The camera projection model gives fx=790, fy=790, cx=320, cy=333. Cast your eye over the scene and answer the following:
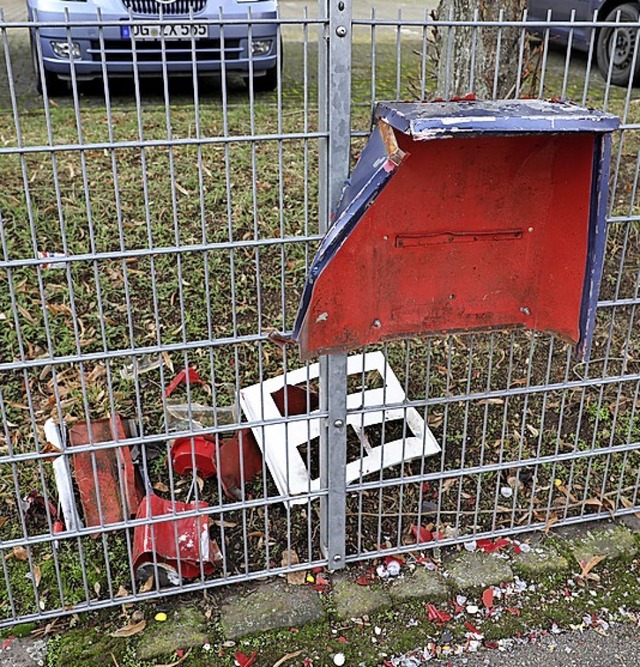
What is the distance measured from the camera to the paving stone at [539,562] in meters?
2.99

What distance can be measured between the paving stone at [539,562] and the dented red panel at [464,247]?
0.99 m

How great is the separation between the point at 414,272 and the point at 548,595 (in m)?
1.37

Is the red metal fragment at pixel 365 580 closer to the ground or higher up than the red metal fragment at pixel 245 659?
higher up

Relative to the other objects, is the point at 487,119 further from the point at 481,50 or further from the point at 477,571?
the point at 481,50

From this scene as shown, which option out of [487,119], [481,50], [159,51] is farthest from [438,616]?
[481,50]

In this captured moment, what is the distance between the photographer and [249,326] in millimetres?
4242

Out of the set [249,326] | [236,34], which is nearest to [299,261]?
[249,326]

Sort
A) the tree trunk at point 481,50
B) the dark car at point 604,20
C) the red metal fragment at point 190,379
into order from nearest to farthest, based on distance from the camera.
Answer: the red metal fragment at point 190,379, the tree trunk at point 481,50, the dark car at point 604,20

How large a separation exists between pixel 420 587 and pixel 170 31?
6.78 feet

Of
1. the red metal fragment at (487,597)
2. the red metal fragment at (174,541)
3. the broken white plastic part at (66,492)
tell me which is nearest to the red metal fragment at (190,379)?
the broken white plastic part at (66,492)

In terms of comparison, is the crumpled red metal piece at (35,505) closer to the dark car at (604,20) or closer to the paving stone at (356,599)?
the paving stone at (356,599)

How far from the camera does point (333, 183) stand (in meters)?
2.34

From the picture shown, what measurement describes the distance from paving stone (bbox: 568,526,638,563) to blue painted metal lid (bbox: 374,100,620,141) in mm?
1722

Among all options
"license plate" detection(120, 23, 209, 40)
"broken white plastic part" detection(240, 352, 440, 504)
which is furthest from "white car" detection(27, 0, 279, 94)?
"broken white plastic part" detection(240, 352, 440, 504)
